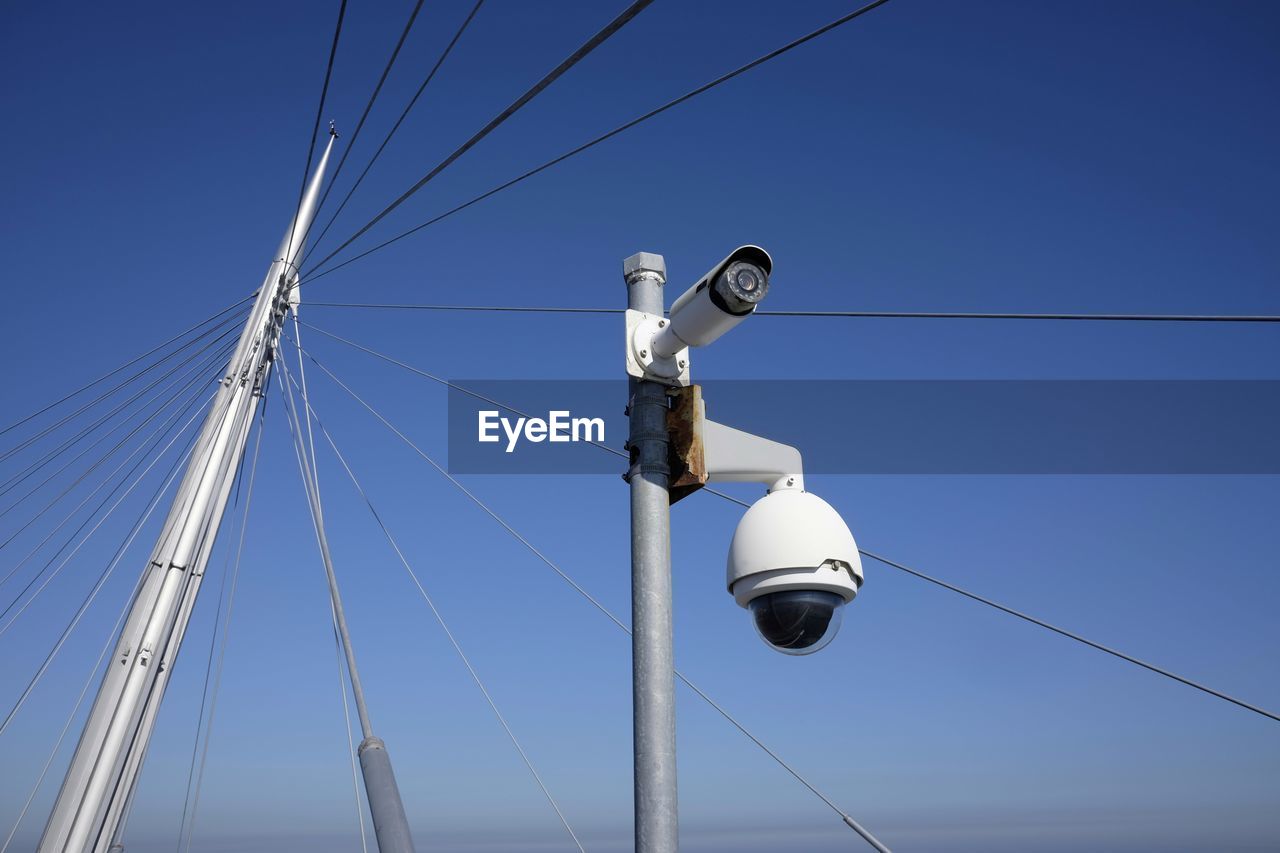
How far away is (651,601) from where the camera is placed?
3.30 metres

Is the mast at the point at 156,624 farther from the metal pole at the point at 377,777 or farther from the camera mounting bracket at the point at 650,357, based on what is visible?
the camera mounting bracket at the point at 650,357

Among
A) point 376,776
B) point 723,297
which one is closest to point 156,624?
point 376,776

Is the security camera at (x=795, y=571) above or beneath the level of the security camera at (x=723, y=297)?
beneath

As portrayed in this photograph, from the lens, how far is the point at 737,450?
3.79m

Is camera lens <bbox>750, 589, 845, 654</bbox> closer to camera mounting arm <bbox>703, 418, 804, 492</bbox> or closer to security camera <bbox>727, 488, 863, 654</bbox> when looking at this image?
security camera <bbox>727, 488, 863, 654</bbox>

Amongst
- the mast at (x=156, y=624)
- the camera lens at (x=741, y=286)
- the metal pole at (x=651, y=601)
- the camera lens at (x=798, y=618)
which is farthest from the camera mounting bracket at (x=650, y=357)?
the mast at (x=156, y=624)

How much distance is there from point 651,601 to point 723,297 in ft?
3.38

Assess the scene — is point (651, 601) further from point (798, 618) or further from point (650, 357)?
point (650, 357)

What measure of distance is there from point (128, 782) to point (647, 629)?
7.88 meters

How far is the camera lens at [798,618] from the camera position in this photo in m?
3.46

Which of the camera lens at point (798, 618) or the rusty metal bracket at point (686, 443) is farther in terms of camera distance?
the rusty metal bracket at point (686, 443)

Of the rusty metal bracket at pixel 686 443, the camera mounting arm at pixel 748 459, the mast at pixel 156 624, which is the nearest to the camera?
the rusty metal bracket at pixel 686 443

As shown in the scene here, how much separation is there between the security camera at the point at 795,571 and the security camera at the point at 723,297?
68 centimetres

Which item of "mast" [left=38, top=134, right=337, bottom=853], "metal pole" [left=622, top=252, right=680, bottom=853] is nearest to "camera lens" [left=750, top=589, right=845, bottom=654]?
"metal pole" [left=622, top=252, right=680, bottom=853]
